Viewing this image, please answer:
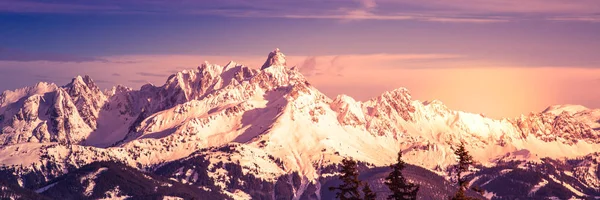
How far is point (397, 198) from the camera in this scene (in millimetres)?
196000

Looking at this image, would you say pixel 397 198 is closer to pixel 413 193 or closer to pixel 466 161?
pixel 413 193

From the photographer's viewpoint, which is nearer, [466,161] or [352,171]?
[466,161]

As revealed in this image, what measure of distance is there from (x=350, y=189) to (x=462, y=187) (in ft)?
64.2

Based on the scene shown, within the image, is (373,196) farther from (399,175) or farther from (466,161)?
(466,161)

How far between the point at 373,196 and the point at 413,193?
8776 millimetres

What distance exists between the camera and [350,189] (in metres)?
196

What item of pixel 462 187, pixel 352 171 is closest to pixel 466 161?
pixel 462 187

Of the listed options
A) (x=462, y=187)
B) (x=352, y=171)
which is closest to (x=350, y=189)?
(x=352, y=171)

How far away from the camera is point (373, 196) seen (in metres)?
200

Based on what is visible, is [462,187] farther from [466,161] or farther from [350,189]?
[350,189]

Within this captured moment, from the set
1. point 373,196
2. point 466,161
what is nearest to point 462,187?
point 466,161

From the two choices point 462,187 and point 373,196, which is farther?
point 373,196

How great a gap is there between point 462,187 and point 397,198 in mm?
13162

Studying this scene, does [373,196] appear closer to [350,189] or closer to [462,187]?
[350,189]
